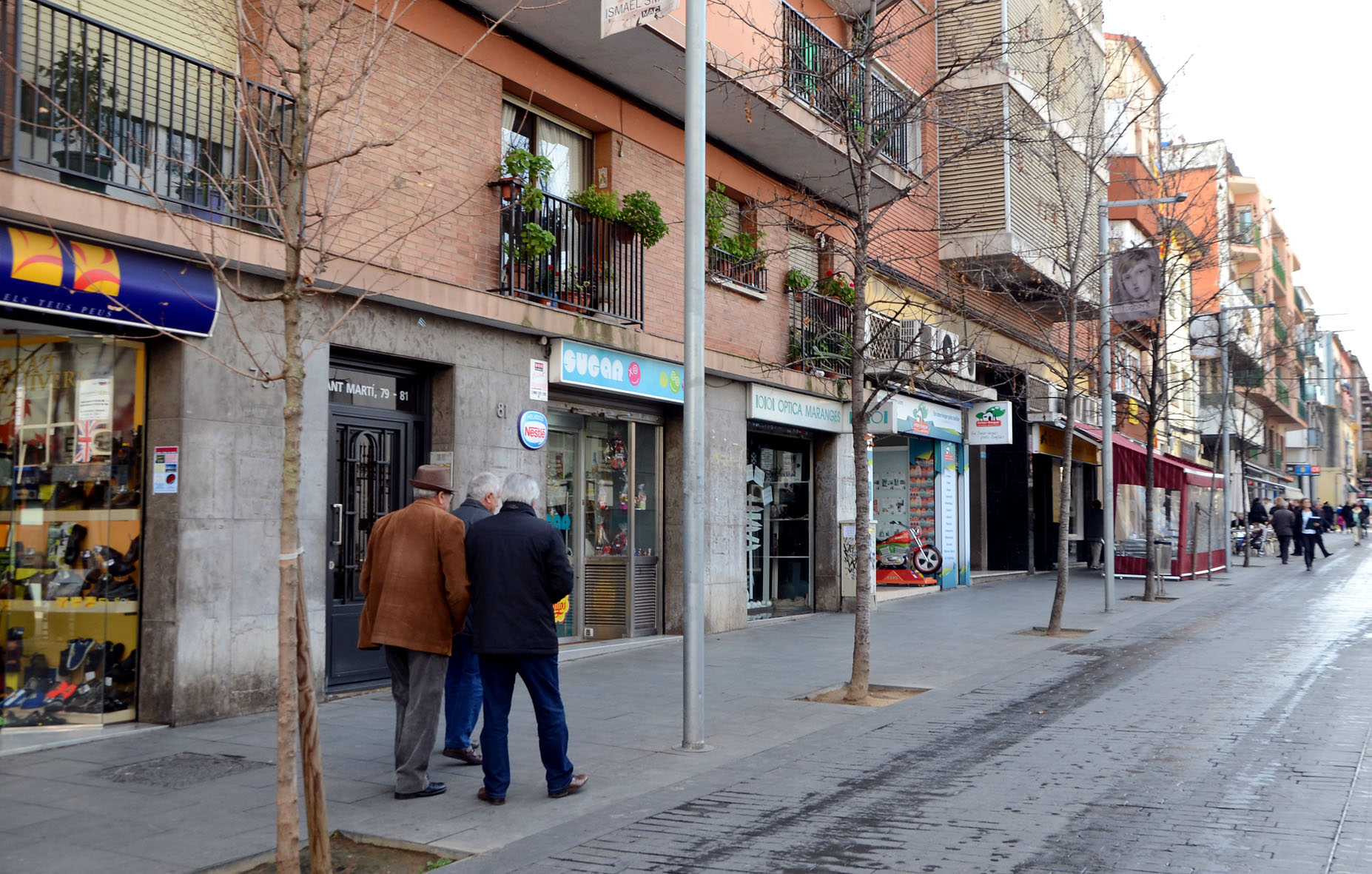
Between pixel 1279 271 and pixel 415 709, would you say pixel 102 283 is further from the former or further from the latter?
pixel 1279 271

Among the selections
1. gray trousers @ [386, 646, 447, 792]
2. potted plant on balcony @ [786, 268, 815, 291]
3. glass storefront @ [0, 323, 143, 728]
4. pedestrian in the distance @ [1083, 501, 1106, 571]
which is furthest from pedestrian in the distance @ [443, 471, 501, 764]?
pedestrian in the distance @ [1083, 501, 1106, 571]

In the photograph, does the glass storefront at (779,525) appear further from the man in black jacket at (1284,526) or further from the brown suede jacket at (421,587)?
the man in black jacket at (1284,526)

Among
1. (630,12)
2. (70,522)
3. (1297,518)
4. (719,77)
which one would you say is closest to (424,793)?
(70,522)

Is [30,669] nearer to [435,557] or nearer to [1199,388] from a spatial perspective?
[435,557]

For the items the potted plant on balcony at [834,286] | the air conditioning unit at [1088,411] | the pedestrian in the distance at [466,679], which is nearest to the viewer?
the pedestrian in the distance at [466,679]

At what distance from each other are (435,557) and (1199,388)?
4600cm

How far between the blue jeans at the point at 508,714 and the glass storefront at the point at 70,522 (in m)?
3.73

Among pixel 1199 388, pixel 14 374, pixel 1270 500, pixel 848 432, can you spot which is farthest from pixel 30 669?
pixel 1270 500

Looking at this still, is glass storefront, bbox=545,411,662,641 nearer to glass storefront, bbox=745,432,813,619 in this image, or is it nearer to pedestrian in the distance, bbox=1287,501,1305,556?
glass storefront, bbox=745,432,813,619

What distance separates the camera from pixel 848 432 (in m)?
18.6

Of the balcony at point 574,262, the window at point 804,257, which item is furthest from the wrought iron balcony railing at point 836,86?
the balcony at point 574,262

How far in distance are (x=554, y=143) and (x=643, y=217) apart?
129 centimetres

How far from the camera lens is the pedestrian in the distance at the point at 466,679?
7191 millimetres

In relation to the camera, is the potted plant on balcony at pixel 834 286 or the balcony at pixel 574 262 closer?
the balcony at pixel 574 262
